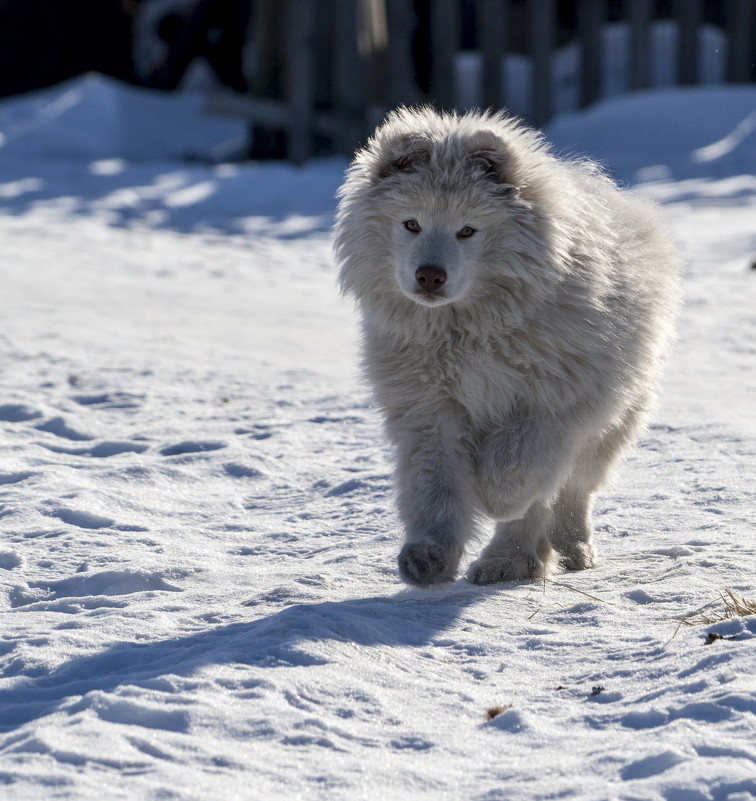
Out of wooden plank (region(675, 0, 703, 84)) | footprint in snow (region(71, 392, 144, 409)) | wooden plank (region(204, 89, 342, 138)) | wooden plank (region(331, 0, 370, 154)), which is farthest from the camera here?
wooden plank (region(204, 89, 342, 138))

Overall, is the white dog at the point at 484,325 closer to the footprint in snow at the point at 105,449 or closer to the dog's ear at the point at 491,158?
the dog's ear at the point at 491,158

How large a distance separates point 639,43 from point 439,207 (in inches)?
425

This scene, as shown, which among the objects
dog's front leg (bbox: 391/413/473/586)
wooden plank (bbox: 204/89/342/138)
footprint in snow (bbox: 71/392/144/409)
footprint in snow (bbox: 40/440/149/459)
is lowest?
footprint in snow (bbox: 40/440/149/459)

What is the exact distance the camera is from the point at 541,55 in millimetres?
14109

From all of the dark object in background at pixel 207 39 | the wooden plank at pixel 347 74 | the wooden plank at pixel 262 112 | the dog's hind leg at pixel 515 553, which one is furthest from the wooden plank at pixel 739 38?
the dog's hind leg at pixel 515 553

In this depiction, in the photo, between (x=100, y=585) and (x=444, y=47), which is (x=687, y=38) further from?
(x=100, y=585)

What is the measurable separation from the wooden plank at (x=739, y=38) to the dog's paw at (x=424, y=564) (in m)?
11.7

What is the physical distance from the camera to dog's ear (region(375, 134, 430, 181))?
4496 millimetres

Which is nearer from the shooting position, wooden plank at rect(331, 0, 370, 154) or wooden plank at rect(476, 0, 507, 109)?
wooden plank at rect(331, 0, 370, 154)

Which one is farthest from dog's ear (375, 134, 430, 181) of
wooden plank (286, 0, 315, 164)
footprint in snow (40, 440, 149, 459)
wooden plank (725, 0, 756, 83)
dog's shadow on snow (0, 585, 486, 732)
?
wooden plank (725, 0, 756, 83)

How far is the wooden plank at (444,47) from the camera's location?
46.3ft

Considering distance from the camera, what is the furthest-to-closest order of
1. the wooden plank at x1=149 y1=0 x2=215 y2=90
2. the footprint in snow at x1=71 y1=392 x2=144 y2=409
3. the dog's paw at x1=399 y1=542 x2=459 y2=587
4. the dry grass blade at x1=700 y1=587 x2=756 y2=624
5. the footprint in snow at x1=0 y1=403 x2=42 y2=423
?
the wooden plank at x1=149 y1=0 x2=215 y2=90 < the footprint in snow at x1=71 y1=392 x2=144 y2=409 < the footprint in snow at x1=0 y1=403 x2=42 y2=423 < the dog's paw at x1=399 y1=542 x2=459 y2=587 < the dry grass blade at x1=700 y1=587 x2=756 y2=624

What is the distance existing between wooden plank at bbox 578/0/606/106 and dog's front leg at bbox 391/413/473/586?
10918 mm

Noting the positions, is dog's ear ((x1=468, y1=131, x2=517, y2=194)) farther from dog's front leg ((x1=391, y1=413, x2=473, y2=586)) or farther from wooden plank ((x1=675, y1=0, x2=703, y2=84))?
wooden plank ((x1=675, y1=0, x2=703, y2=84))
